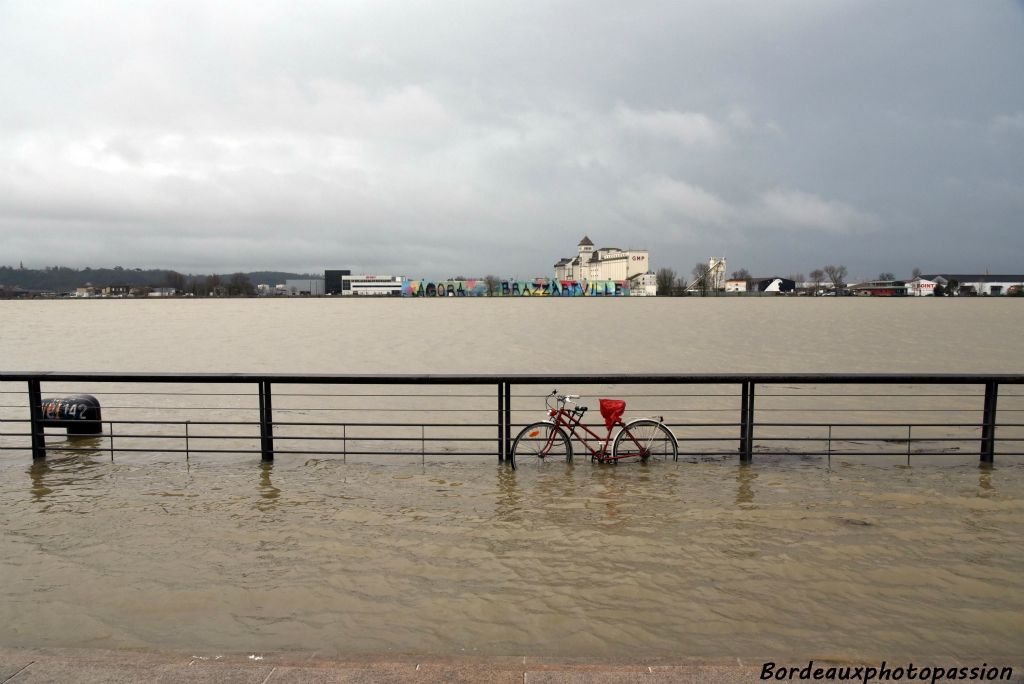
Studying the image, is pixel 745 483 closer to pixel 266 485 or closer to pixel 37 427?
pixel 266 485

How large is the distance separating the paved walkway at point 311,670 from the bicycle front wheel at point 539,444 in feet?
16.2

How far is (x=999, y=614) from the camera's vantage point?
4957 mm

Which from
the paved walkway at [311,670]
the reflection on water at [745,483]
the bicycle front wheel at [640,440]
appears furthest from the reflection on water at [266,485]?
the reflection on water at [745,483]

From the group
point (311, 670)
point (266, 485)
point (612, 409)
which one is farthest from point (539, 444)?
point (311, 670)

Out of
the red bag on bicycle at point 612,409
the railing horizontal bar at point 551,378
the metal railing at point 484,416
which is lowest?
the metal railing at point 484,416

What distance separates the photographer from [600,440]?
30.0 ft

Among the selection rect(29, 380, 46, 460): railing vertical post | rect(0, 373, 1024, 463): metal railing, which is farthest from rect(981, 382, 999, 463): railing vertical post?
rect(29, 380, 46, 460): railing vertical post

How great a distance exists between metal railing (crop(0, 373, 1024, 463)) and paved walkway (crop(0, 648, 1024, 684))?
3.59 meters

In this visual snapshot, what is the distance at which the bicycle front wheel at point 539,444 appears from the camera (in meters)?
8.70

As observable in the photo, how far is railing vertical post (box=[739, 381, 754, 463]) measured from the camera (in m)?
8.65

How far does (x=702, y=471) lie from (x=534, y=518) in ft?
8.76

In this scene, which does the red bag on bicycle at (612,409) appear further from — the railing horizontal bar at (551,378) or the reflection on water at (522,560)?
the reflection on water at (522,560)

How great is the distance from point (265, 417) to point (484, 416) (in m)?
8.48

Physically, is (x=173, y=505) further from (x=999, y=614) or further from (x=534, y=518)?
(x=999, y=614)
